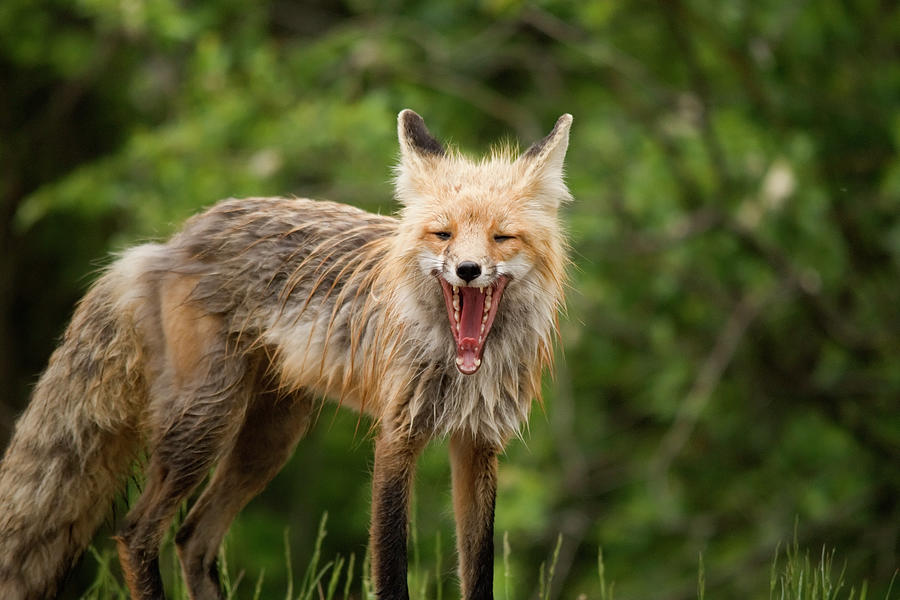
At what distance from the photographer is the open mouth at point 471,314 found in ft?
14.7

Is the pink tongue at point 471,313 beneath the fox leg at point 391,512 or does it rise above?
above

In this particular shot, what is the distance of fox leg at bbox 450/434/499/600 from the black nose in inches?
35.6

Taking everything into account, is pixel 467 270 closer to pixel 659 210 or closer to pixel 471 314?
pixel 471 314

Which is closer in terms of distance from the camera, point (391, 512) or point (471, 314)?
point (471, 314)

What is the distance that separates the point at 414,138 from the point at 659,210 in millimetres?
5719

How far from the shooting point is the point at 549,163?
4.65m

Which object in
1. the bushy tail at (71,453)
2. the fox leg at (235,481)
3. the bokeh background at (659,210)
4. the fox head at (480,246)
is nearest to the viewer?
the fox head at (480,246)

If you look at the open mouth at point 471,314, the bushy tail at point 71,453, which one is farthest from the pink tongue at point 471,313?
the bushy tail at point 71,453

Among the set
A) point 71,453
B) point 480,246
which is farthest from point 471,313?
point 71,453

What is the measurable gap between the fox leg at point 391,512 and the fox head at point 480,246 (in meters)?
0.42

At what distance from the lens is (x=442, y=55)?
35.1 ft

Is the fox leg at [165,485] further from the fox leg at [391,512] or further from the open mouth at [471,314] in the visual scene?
the open mouth at [471,314]

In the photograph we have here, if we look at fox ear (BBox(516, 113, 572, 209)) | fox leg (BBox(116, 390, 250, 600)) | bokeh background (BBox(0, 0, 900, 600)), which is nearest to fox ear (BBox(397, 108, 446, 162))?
fox ear (BBox(516, 113, 572, 209))

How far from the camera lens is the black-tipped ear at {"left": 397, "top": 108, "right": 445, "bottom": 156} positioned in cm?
477
